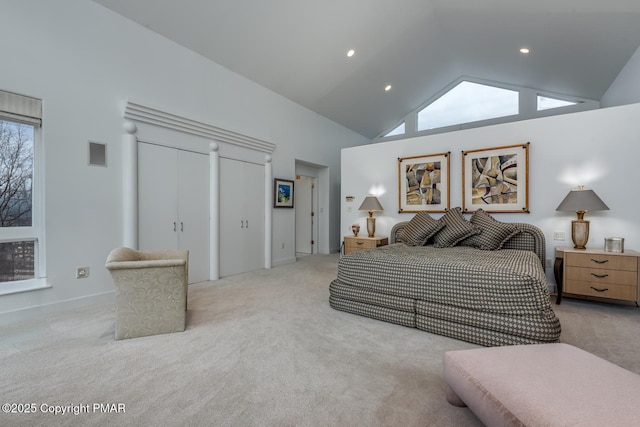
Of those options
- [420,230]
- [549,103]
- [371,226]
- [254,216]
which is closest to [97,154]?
[254,216]

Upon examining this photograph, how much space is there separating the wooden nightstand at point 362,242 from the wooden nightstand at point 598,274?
8.06 feet

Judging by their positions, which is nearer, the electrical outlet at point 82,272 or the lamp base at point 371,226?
the electrical outlet at point 82,272

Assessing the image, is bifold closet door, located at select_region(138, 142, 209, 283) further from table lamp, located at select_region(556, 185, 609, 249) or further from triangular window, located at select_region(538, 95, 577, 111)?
triangular window, located at select_region(538, 95, 577, 111)

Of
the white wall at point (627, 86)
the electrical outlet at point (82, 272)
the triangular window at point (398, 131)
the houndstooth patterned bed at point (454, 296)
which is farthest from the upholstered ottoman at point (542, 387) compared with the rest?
the triangular window at point (398, 131)

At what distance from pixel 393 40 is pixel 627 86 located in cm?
385

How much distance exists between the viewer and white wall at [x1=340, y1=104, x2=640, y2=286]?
3467 millimetres

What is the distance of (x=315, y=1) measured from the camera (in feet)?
12.8

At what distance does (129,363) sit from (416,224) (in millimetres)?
3903

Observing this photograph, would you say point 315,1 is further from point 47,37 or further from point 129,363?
point 129,363

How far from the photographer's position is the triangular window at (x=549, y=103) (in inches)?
242

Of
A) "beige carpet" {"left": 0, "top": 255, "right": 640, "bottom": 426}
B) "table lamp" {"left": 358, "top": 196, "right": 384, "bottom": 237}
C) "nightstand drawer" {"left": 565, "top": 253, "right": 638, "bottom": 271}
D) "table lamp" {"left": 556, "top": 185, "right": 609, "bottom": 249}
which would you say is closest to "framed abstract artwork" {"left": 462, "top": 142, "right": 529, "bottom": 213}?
"table lamp" {"left": 556, "top": 185, "right": 609, "bottom": 249}

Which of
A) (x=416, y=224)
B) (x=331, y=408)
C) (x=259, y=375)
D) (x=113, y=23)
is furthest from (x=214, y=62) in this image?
(x=331, y=408)

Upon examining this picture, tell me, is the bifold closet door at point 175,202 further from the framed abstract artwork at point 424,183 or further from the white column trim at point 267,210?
the framed abstract artwork at point 424,183

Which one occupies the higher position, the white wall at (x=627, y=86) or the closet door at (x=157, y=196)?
the white wall at (x=627, y=86)
